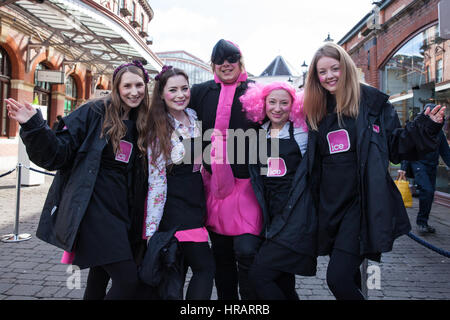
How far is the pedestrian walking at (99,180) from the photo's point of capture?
6.50 ft

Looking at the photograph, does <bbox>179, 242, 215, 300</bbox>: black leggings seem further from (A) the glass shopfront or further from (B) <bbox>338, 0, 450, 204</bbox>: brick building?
(A) the glass shopfront

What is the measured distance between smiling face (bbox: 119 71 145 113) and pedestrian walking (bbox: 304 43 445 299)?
120cm

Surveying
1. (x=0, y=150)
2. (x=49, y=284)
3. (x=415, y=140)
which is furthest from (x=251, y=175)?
(x=0, y=150)

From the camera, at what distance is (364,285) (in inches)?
94.4

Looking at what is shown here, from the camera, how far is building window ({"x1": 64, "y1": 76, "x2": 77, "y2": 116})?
629 inches

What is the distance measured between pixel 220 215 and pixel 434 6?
8576 millimetres

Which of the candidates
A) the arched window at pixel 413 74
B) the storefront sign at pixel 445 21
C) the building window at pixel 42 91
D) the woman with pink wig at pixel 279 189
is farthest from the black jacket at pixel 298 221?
the building window at pixel 42 91

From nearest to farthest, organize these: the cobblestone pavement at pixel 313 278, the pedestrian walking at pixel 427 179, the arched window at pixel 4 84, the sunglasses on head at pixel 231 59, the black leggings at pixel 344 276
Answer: the black leggings at pixel 344 276 < the sunglasses on head at pixel 231 59 < the cobblestone pavement at pixel 313 278 < the pedestrian walking at pixel 427 179 < the arched window at pixel 4 84

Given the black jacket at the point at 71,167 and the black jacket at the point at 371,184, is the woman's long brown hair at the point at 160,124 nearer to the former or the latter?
the black jacket at the point at 71,167

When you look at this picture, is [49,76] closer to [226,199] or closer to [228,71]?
[228,71]

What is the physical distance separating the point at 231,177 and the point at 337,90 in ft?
3.07

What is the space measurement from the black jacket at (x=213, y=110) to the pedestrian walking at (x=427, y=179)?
393 centimetres

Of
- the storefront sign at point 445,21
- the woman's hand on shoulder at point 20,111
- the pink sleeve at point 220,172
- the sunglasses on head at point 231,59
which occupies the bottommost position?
the pink sleeve at point 220,172

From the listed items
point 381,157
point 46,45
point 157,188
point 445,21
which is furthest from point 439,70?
point 46,45
